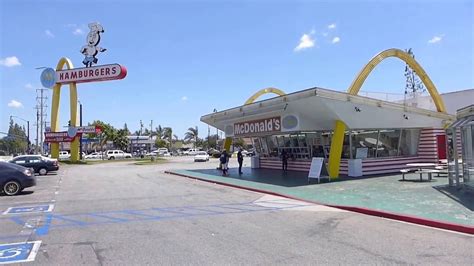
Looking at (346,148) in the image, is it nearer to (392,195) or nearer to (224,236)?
(392,195)

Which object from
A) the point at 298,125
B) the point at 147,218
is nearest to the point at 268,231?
the point at 147,218

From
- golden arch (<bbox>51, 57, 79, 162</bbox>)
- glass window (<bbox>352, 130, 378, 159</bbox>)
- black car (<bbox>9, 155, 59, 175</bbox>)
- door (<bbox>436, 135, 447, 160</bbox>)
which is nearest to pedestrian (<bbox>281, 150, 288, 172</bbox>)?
glass window (<bbox>352, 130, 378, 159</bbox>)

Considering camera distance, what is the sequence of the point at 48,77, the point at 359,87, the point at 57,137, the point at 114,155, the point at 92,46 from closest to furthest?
the point at 359,87 → the point at 92,46 → the point at 48,77 → the point at 57,137 → the point at 114,155

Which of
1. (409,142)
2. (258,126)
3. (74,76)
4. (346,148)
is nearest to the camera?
(346,148)

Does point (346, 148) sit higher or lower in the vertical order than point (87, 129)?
lower

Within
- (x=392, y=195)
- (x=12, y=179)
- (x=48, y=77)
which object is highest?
(x=48, y=77)

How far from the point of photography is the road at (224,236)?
6.70m

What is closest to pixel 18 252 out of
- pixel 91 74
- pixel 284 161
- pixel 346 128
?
pixel 346 128

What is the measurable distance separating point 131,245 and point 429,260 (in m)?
5.11

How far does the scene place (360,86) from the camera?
23703mm

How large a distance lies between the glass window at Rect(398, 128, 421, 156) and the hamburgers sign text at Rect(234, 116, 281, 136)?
8.16 m

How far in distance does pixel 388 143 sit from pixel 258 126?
781 cm

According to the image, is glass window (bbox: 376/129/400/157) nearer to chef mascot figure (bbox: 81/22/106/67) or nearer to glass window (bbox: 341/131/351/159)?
glass window (bbox: 341/131/351/159)

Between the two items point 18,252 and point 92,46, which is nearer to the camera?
point 18,252
